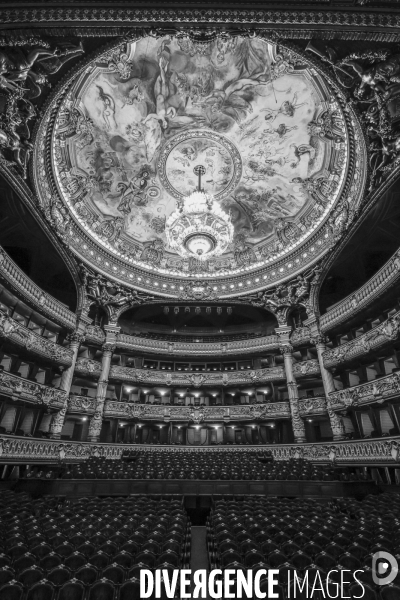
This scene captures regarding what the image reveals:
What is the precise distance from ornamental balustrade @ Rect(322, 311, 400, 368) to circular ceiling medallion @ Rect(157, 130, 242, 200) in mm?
12682

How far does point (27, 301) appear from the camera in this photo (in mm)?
17219

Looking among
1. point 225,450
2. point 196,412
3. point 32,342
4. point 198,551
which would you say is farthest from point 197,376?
point 198,551

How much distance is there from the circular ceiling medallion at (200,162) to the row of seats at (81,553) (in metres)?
19.4

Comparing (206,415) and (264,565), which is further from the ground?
(206,415)

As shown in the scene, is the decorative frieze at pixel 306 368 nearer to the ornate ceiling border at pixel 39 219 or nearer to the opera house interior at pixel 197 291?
the opera house interior at pixel 197 291

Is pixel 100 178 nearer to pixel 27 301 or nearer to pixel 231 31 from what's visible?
pixel 27 301

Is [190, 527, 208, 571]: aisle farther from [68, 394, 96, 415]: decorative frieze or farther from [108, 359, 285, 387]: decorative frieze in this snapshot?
[108, 359, 285, 387]: decorative frieze

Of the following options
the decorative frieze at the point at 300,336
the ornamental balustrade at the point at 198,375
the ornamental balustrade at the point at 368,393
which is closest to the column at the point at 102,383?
the ornamental balustrade at the point at 198,375

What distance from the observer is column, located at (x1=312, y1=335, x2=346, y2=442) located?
17500mm


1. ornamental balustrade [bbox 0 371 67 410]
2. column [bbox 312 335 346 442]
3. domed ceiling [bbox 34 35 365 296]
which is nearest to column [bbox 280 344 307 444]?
column [bbox 312 335 346 442]

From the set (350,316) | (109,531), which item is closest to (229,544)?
(109,531)

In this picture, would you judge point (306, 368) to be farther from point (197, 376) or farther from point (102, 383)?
point (102, 383)

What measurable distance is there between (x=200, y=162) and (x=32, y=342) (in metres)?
15.0

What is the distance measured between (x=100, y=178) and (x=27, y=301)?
29.1ft
